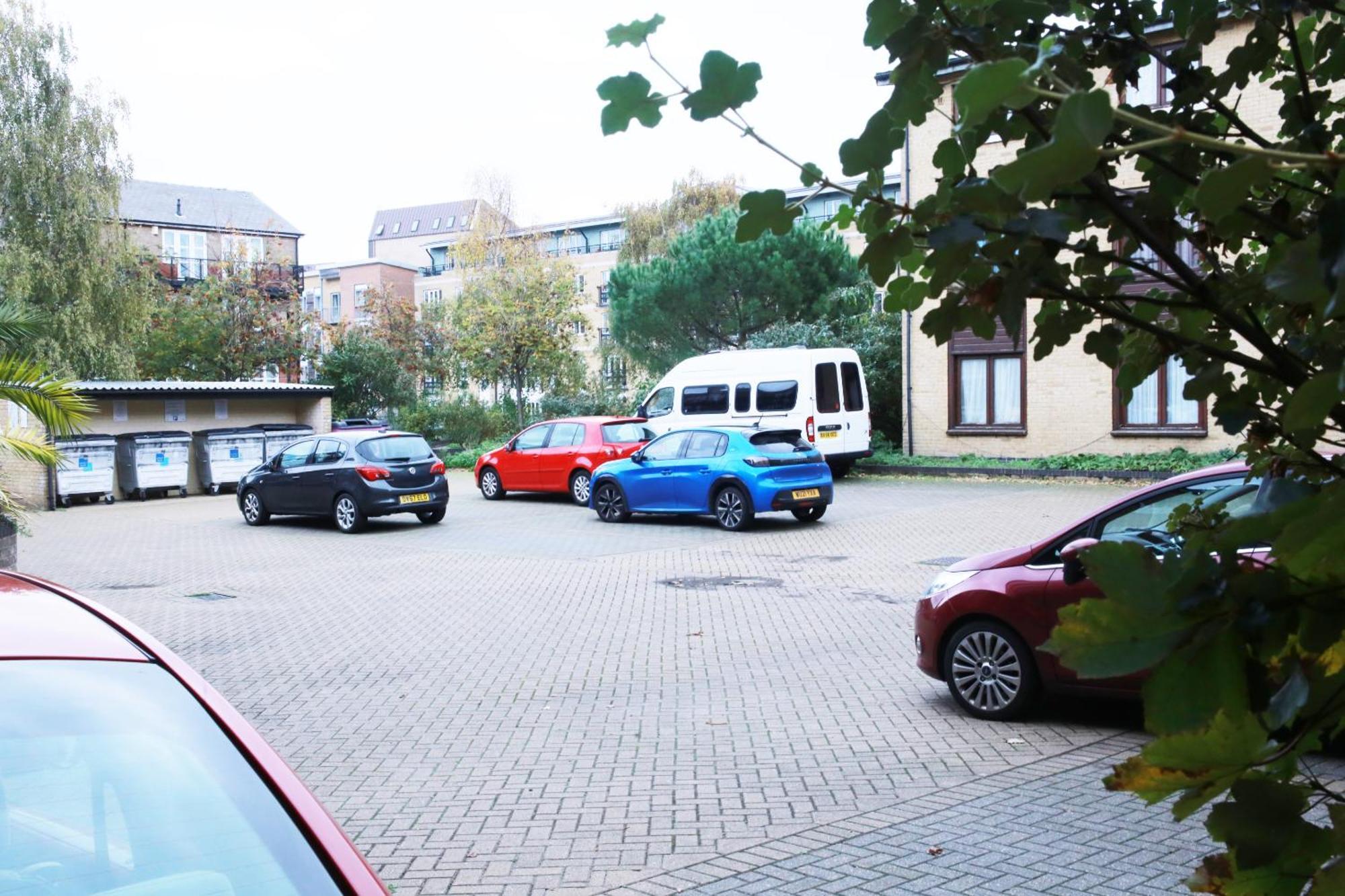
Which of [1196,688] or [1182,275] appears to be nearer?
[1196,688]

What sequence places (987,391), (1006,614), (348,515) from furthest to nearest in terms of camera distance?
(987,391) < (348,515) < (1006,614)

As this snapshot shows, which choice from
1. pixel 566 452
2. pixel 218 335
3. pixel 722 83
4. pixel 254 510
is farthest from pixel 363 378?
pixel 722 83

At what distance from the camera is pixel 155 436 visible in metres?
28.6

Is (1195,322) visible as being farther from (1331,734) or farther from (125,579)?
(125,579)

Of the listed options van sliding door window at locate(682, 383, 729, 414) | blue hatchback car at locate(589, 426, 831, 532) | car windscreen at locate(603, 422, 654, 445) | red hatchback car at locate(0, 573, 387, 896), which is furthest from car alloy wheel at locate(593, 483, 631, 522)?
red hatchback car at locate(0, 573, 387, 896)

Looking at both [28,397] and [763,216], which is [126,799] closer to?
[763,216]

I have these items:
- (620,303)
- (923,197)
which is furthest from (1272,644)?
(620,303)

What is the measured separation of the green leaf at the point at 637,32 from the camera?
5.42 feet

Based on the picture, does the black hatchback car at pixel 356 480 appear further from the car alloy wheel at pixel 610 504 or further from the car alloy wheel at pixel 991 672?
the car alloy wheel at pixel 991 672

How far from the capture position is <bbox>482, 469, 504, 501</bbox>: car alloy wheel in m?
26.0

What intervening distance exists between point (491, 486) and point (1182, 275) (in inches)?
980

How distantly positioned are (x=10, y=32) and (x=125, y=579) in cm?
2623

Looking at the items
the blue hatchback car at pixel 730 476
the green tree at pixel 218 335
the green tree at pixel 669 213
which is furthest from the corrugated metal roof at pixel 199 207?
the blue hatchback car at pixel 730 476

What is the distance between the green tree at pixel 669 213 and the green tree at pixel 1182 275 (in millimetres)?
54924
